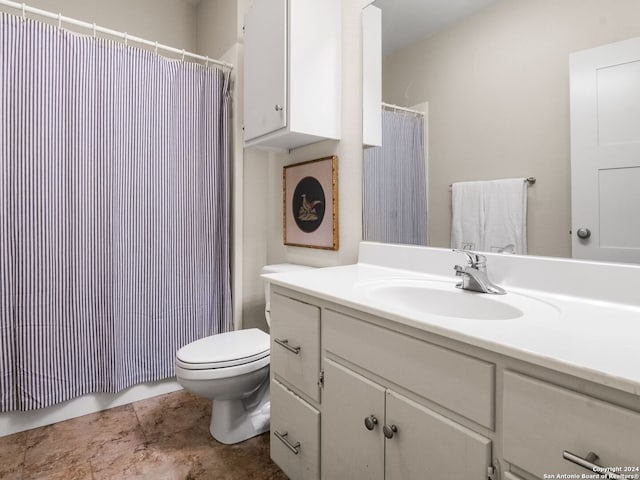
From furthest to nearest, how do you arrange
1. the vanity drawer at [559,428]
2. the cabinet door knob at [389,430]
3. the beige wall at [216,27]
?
the beige wall at [216,27]
the cabinet door knob at [389,430]
the vanity drawer at [559,428]

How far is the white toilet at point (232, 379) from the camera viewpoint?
1532 mm

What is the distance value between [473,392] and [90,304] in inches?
73.7

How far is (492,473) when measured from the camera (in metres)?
0.69

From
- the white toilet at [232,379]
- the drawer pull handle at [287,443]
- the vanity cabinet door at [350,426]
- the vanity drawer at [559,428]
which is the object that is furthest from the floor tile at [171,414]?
the vanity drawer at [559,428]

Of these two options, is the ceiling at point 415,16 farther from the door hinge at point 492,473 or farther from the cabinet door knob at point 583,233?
the door hinge at point 492,473

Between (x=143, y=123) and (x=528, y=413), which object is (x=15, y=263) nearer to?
(x=143, y=123)

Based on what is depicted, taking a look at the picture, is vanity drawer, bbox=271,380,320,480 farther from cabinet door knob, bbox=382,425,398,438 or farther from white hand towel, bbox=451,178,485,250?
white hand towel, bbox=451,178,485,250

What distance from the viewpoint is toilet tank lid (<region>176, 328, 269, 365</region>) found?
1.55 metres

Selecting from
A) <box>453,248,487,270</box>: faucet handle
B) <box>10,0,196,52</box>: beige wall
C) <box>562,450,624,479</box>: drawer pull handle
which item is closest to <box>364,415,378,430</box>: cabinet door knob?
<box>562,450,624,479</box>: drawer pull handle

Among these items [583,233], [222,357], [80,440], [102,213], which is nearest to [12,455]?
[80,440]

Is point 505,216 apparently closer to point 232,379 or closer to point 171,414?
point 232,379

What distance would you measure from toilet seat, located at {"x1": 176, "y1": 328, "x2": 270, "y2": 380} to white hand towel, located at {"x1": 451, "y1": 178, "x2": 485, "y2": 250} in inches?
38.4

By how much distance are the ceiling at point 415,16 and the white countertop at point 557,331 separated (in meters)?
0.98

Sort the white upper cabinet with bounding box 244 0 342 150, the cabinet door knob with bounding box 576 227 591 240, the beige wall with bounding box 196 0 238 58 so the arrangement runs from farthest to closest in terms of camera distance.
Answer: the beige wall with bounding box 196 0 238 58
the white upper cabinet with bounding box 244 0 342 150
the cabinet door knob with bounding box 576 227 591 240
